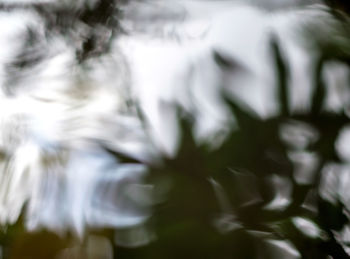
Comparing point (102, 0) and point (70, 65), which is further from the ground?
point (102, 0)

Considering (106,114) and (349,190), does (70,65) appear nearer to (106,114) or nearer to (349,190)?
(106,114)

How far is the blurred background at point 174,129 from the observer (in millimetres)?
516

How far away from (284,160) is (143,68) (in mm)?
319

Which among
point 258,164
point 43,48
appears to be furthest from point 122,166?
point 43,48

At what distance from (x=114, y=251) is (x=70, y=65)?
389 mm

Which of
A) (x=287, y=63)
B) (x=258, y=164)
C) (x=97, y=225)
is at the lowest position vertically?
(x=97, y=225)

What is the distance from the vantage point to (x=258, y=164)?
0.55 m

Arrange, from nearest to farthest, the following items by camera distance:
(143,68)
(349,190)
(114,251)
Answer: (114,251)
(349,190)
(143,68)

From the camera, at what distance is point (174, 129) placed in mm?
586

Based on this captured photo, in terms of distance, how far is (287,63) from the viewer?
583 mm

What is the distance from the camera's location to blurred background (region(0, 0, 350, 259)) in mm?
516

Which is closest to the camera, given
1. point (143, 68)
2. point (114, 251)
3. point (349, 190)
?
point (114, 251)

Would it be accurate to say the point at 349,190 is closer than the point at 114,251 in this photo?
No

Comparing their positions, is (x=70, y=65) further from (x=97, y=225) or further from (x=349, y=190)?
(x=349, y=190)
